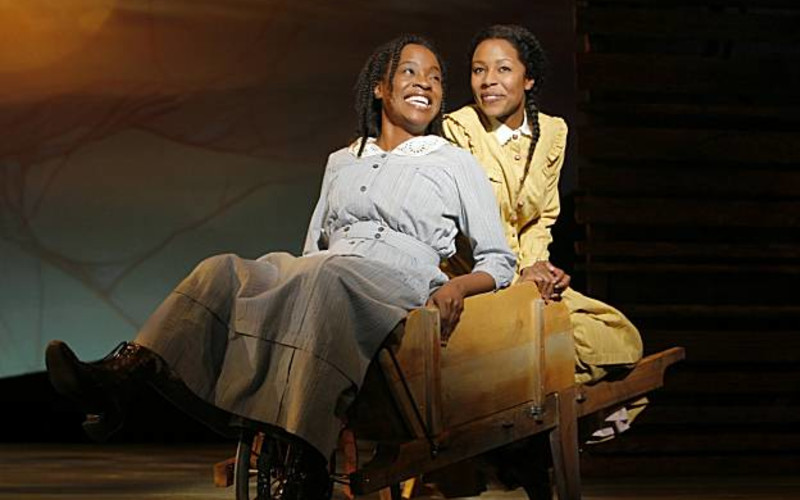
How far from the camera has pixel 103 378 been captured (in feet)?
10.6

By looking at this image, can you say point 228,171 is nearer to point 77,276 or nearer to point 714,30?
point 77,276

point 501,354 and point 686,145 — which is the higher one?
point 686,145

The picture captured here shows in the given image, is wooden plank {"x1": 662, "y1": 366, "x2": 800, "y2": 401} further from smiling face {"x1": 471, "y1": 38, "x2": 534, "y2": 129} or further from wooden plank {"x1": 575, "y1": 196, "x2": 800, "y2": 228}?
smiling face {"x1": 471, "y1": 38, "x2": 534, "y2": 129}

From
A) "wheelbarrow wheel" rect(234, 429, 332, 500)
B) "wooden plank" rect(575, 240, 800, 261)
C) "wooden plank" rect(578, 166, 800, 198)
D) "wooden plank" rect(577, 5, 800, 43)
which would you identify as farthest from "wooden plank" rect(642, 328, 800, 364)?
"wheelbarrow wheel" rect(234, 429, 332, 500)

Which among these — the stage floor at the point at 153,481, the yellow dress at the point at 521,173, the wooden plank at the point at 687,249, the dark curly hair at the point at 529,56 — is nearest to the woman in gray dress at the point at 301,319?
the yellow dress at the point at 521,173

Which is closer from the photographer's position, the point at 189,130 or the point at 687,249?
the point at 687,249

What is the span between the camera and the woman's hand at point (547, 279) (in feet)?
12.7

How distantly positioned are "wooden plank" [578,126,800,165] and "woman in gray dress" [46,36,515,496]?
3019 mm

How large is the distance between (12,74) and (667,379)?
12.1ft

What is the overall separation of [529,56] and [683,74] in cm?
255

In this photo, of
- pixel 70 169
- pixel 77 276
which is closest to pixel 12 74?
pixel 70 169

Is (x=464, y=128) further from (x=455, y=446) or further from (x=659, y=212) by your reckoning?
(x=659, y=212)

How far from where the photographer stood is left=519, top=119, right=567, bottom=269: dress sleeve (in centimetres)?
444

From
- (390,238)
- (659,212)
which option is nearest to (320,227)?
(390,238)
